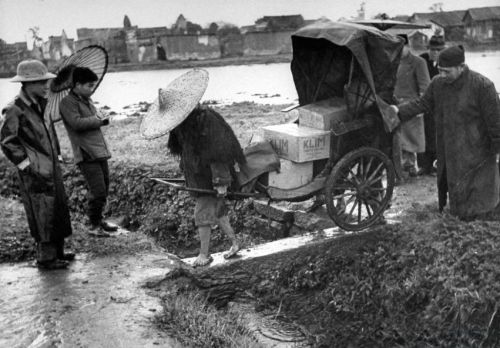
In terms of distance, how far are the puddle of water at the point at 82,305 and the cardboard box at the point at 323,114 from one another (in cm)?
218

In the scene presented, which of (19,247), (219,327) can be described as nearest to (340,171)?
(219,327)

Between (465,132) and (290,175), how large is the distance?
1.79 m

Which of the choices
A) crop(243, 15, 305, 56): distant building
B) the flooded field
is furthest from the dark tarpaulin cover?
crop(243, 15, 305, 56): distant building

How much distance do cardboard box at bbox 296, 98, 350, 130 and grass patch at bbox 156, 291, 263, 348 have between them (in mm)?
2091

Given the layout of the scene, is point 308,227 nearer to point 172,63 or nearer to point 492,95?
point 492,95

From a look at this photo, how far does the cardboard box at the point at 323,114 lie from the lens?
5.64m

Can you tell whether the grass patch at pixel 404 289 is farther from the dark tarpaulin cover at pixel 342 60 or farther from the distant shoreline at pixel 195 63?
the distant shoreline at pixel 195 63

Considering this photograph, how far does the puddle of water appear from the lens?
4.31 meters

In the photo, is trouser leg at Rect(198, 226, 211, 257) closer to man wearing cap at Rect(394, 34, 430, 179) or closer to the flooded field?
man wearing cap at Rect(394, 34, 430, 179)

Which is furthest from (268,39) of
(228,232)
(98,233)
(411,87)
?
(228,232)

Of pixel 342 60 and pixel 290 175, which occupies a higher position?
pixel 342 60

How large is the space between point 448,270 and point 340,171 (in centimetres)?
138

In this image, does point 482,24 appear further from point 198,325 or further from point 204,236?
point 198,325

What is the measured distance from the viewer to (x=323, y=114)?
5617mm
